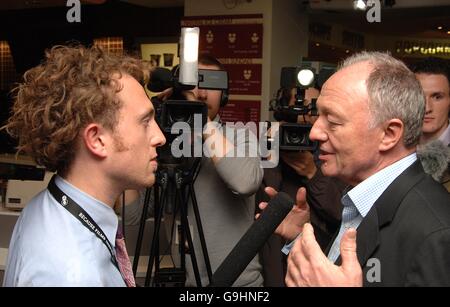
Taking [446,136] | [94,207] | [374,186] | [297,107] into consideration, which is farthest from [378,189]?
[446,136]

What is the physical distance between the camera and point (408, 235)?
1.04 m

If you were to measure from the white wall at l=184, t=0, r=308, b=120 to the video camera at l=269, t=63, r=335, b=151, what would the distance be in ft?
7.47

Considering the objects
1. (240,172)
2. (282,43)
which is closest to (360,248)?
(240,172)

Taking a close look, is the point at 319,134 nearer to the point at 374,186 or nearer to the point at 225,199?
the point at 374,186

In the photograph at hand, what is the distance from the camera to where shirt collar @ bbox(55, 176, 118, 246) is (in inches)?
40.3

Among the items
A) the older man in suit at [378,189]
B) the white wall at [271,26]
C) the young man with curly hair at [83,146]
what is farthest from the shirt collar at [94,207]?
the white wall at [271,26]

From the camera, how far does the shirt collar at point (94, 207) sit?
3.36ft

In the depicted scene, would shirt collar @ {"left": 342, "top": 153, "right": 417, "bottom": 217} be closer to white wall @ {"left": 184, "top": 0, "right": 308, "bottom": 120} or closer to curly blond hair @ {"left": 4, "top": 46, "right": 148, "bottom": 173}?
curly blond hair @ {"left": 4, "top": 46, "right": 148, "bottom": 173}

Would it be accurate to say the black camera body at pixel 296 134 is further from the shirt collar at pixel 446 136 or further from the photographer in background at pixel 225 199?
the shirt collar at pixel 446 136

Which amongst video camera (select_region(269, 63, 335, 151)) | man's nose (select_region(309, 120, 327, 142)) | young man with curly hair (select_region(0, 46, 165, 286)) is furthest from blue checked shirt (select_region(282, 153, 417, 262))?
video camera (select_region(269, 63, 335, 151))
